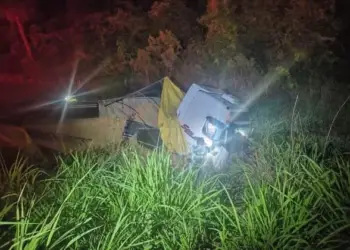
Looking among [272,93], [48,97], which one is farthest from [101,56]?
[272,93]

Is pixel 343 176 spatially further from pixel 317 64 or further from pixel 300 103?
pixel 317 64

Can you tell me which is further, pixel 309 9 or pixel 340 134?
pixel 309 9

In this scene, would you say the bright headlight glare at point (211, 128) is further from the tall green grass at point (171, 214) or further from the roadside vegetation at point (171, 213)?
the tall green grass at point (171, 214)

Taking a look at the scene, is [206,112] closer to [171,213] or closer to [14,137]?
[14,137]

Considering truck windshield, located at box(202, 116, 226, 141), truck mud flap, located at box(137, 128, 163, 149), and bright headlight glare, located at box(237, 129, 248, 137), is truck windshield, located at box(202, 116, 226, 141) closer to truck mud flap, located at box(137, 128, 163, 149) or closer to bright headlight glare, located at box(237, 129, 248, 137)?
bright headlight glare, located at box(237, 129, 248, 137)

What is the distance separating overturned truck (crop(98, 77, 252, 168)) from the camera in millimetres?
8805

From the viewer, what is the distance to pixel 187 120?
1007 centimetres

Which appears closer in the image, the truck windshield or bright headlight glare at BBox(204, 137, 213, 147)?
bright headlight glare at BBox(204, 137, 213, 147)

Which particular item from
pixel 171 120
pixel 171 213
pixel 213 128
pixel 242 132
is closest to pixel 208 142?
pixel 213 128

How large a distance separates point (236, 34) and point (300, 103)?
10.0 ft

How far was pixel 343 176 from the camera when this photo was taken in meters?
4.89

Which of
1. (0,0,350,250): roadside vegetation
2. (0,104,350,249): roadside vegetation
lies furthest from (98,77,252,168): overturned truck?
(0,104,350,249): roadside vegetation

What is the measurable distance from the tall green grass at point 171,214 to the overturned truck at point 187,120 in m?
2.72

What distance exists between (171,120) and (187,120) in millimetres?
472
